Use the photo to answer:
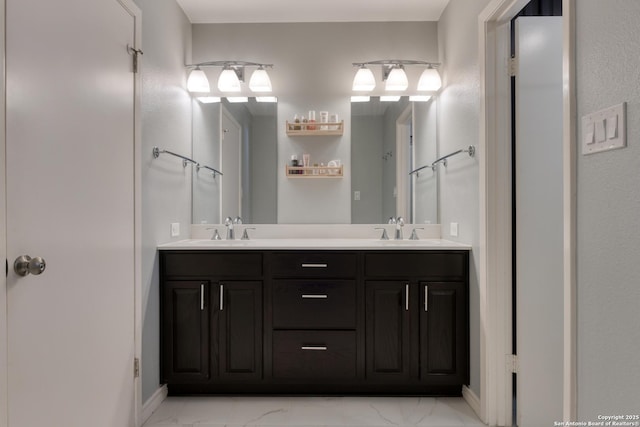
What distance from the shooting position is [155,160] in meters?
2.11

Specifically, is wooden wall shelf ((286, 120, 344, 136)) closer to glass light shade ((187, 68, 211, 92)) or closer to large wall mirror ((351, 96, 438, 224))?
large wall mirror ((351, 96, 438, 224))

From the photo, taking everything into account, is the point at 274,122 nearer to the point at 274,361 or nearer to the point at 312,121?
the point at 312,121

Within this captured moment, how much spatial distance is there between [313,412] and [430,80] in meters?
2.29

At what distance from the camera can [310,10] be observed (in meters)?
2.59

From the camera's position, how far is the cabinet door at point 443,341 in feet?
6.95

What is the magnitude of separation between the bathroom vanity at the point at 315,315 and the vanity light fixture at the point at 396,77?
4.06 feet

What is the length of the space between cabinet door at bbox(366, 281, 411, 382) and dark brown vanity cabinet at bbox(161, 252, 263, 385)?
64cm

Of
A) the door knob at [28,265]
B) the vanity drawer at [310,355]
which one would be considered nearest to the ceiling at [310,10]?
the door knob at [28,265]

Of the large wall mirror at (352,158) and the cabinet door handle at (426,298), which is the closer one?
the cabinet door handle at (426,298)

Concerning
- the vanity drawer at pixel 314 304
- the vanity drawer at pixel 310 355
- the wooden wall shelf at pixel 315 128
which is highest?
the wooden wall shelf at pixel 315 128

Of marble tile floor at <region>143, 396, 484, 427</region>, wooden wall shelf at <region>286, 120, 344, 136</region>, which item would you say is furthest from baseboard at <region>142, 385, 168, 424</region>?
wooden wall shelf at <region>286, 120, 344, 136</region>
